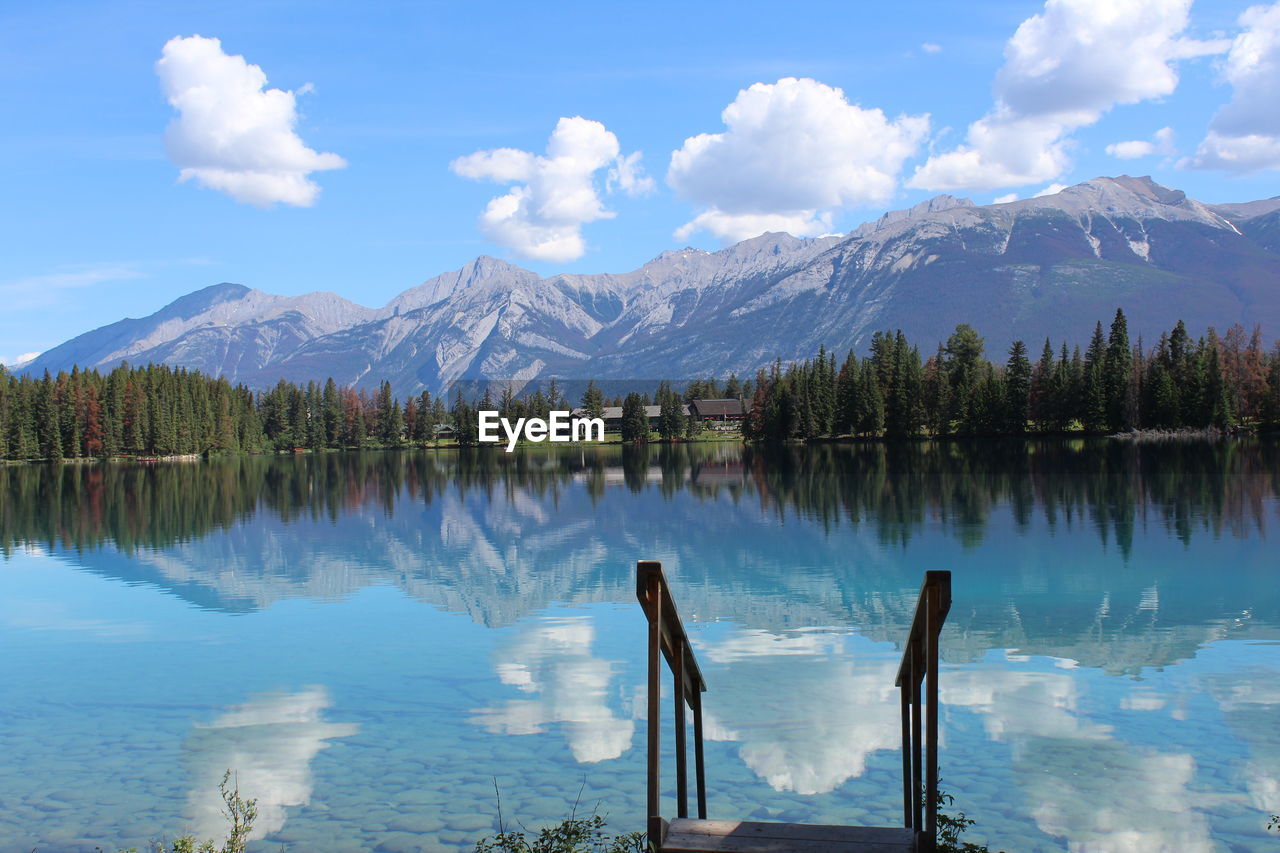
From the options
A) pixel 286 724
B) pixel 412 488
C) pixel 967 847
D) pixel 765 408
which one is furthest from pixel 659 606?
pixel 765 408

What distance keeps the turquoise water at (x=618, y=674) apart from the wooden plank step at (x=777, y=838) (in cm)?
315

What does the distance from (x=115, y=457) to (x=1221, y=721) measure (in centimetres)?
14245

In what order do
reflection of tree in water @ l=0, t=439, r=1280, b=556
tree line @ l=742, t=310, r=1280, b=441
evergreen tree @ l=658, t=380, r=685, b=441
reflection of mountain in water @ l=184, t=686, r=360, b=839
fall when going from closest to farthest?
reflection of mountain in water @ l=184, t=686, r=360, b=839
reflection of tree in water @ l=0, t=439, r=1280, b=556
tree line @ l=742, t=310, r=1280, b=441
evergreen tree @ l=658, t=380, r=685, b=441

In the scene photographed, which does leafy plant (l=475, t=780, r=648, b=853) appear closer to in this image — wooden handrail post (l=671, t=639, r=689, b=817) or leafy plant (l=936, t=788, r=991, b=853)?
wooden handrail post (l=671, t=639, r=689, b=817)

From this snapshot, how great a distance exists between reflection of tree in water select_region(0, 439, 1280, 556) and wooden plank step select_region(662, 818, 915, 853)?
2800cm

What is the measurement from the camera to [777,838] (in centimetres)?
800

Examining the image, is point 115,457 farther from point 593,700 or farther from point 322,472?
point 593,700

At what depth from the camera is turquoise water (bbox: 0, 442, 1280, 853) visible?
39.3ft

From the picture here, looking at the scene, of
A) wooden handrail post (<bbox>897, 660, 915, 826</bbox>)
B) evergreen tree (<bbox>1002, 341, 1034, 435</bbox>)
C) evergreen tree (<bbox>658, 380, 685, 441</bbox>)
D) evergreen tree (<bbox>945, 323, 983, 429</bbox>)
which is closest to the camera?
wooden handrail post (<bbox>897, 660, 915, 826</bbox>)

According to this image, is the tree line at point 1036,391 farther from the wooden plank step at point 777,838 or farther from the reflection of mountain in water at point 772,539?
the wooden plank step at point 777,838

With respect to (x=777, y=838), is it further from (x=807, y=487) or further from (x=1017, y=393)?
(x=1017, y=393)

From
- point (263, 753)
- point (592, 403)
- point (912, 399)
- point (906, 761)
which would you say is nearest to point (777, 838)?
point (906, 761)

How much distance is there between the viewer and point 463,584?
30.7 meters

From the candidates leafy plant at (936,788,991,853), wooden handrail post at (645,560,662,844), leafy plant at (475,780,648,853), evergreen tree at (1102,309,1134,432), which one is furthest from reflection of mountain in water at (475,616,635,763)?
evergreen tree at (1102,309,1134,432)
